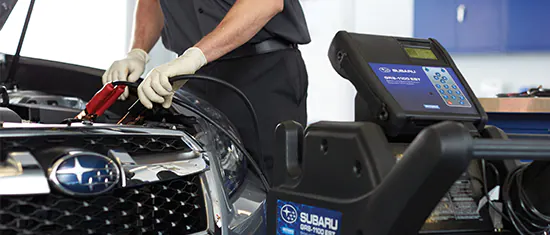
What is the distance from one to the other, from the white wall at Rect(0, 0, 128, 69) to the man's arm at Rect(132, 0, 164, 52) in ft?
2.81

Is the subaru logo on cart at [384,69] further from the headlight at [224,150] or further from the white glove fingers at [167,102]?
the white glove fingers at [167,102]

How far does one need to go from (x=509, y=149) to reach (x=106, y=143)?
1.85ft

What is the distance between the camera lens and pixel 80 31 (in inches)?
136

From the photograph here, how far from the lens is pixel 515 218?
83 cm

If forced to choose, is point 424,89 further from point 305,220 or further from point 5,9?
point 5,9

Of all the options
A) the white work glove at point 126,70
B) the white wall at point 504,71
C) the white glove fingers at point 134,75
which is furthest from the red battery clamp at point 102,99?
the white wall at point 504,71

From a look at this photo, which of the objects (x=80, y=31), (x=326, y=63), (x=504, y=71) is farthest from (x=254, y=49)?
(x=326, y=63)

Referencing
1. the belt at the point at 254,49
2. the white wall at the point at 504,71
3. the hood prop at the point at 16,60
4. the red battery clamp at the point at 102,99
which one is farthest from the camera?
the white wall at the point at 504,71

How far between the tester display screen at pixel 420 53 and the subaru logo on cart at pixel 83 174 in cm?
46

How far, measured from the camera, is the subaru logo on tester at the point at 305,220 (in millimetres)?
678

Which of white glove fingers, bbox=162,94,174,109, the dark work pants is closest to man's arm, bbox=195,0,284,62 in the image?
the dark work pants

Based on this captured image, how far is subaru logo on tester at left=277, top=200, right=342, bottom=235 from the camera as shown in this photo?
678mm

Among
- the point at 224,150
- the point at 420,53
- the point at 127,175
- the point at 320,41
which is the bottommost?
the point at 320,41

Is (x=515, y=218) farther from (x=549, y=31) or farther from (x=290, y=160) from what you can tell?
(x=549, y=31)
